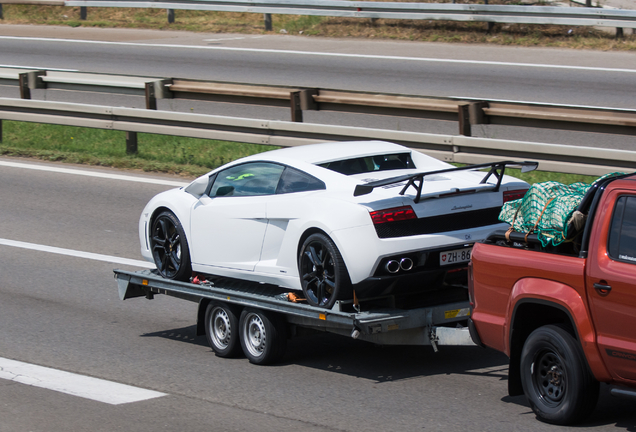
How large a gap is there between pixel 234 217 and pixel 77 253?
439 cm

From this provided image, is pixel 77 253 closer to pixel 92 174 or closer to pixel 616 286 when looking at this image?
pixel 92 174

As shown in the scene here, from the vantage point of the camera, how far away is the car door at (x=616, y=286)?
561cm

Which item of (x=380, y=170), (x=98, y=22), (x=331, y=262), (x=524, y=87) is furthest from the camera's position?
(x=98, y=22)

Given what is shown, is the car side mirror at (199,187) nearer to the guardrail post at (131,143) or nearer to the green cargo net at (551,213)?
the green cargo net at (551,213)

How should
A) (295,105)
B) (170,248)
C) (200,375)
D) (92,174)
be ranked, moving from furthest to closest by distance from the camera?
(92,174) → (295,105) → (170,248) → (200,375)

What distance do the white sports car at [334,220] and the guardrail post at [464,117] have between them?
4.50m

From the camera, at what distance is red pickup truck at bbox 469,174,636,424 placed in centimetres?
570

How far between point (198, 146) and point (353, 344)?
9491 mm

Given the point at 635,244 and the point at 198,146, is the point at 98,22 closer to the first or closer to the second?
the point at 198,146

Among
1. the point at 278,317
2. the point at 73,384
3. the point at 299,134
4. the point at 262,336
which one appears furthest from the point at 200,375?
the point at 299,134

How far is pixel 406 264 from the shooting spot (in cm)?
726

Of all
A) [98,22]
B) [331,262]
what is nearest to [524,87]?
[331,262]

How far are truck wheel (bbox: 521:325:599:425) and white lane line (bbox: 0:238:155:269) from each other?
6.09m

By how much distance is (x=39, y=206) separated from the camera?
47.0 ft
